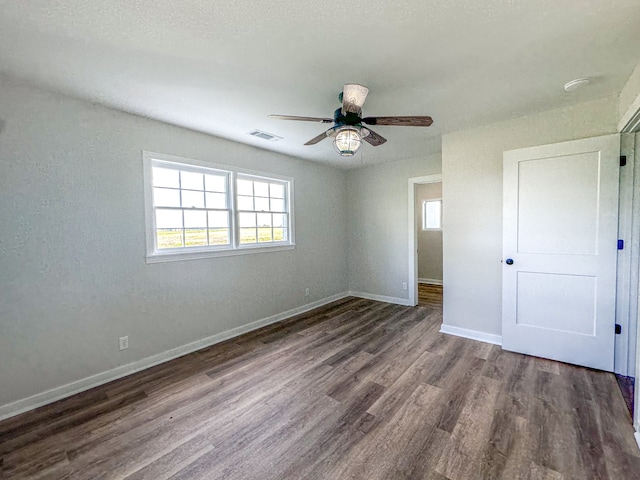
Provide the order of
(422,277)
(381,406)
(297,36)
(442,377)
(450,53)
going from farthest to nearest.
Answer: (422,277) < (442,377) < (381,406) < (450,53) < (297,36)

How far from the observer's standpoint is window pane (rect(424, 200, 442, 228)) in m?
6.49

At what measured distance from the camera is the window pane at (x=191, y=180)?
318 cm

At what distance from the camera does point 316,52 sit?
1783 millimetres

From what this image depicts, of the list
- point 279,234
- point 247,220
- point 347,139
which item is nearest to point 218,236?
point 247,220

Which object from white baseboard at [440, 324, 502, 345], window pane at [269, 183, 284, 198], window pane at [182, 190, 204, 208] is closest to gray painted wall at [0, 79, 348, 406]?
window pane at [182, 190, 204, 208]

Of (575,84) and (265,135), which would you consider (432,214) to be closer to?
(575,84)

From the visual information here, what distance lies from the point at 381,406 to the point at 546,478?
991 mm

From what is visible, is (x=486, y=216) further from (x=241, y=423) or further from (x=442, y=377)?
(x=241, y=423)

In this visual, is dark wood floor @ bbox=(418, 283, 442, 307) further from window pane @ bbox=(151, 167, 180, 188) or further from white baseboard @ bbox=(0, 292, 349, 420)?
window pane @ bbox=(151, 167, 180, 188)

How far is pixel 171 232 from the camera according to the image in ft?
10.1

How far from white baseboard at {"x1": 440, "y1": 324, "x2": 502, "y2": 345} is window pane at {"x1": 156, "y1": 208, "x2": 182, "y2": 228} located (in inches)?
139

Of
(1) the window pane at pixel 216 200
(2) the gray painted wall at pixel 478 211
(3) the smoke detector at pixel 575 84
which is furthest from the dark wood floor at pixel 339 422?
(3) the smoke detector at pixel 575 84

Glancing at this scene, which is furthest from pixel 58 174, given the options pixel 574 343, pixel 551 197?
pixel 574 343

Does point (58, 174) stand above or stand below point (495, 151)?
below
